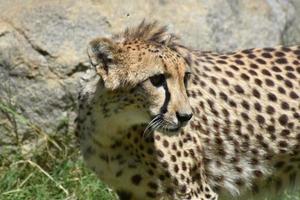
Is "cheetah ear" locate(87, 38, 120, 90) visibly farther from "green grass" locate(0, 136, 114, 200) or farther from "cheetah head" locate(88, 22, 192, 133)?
"green grass" locate(0, 136, 114, 200)

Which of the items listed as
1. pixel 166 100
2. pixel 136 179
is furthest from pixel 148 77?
pixel 136 179

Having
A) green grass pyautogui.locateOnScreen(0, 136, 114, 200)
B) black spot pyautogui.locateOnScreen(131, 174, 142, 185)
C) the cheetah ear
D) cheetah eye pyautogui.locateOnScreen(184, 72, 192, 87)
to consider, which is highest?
the cheetah ear

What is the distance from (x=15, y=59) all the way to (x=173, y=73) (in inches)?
71.4

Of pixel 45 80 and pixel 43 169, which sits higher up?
pixel 45 80

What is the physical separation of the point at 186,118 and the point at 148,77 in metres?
0.24

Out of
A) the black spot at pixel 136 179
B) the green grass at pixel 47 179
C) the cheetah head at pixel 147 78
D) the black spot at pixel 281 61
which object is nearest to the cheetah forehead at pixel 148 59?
the cheetah head at pixel 147 78

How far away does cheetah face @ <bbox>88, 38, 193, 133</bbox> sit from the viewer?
385 centimetres

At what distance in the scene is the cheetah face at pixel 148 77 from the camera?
3.85 metres

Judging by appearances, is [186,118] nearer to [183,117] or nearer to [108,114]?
[183,117]

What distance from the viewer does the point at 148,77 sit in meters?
3.89

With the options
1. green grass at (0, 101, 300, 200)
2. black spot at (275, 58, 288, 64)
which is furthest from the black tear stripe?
green grass at (0, 101, 300, 200)

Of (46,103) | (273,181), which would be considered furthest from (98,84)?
(46,103)

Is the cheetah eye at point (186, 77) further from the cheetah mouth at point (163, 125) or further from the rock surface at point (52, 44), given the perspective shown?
the rock surface at point (52, 44)

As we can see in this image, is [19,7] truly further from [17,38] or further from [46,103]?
[46,103]
